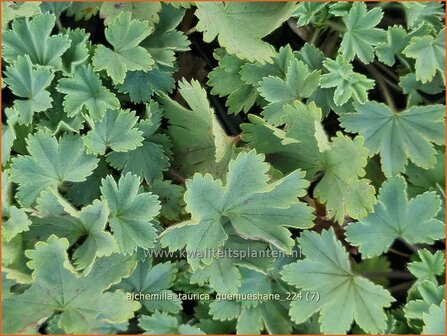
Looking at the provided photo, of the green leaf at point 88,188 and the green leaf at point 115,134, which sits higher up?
the green leaf at point 115,134

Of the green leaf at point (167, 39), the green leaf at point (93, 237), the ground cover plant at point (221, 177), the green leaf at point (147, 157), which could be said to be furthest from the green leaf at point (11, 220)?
the green leaf at point (167, 39)

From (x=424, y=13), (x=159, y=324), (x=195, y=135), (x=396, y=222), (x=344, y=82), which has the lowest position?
(x=159, y=324)

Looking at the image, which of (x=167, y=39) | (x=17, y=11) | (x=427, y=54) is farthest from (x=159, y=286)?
(x=427, y=54)

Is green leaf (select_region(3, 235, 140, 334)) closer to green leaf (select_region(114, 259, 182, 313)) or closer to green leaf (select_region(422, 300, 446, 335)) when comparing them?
green leaf (select_region(114, 259, 182, 313))

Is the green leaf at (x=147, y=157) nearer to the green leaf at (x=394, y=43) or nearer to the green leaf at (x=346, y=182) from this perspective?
the green leaf at (x=346, y=182)

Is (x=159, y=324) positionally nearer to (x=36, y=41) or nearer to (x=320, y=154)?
(x=320, y=154)
